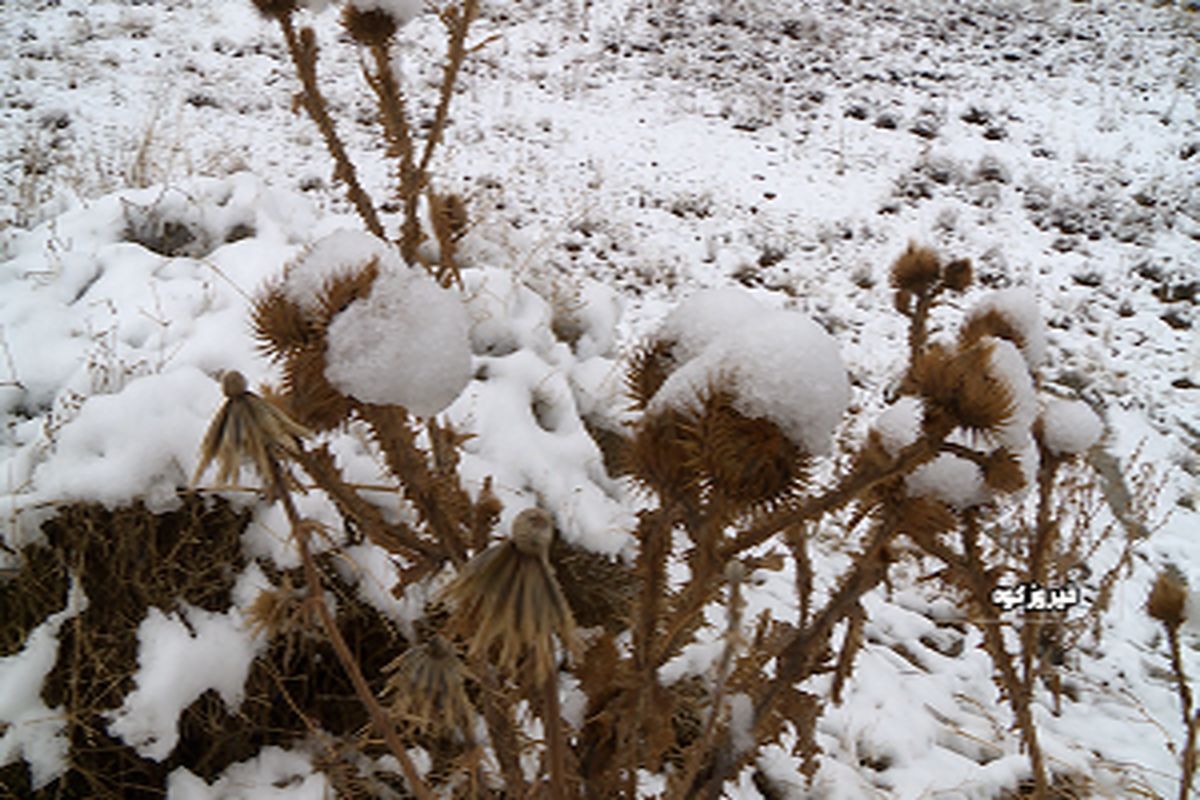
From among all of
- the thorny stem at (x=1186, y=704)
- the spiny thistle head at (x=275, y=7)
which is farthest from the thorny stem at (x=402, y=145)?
the thorny stem at (x=1186, y=704)

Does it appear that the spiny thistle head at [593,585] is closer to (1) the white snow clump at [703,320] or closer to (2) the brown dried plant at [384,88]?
(2) the brown dried plant at [384,88]

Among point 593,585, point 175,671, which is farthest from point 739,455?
point 593,585

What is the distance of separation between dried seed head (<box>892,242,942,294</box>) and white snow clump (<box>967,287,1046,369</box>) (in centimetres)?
12

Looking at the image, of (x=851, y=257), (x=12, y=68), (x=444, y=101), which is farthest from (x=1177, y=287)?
(x=12, y=68)

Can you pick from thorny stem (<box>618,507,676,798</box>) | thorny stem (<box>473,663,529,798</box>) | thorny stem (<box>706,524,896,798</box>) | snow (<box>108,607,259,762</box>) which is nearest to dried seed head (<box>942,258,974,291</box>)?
thorny stem (<box>706,524,896,798</box>)

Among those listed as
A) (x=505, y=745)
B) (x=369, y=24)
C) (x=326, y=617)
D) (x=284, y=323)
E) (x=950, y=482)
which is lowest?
(x=505, y=745)

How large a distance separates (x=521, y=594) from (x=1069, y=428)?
1141 mm

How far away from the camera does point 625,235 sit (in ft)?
19.6

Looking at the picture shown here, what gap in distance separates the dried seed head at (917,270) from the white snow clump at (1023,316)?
0.12m

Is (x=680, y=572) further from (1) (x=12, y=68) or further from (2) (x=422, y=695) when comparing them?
(1) (x=12, y=68)

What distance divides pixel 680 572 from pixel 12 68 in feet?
26.4

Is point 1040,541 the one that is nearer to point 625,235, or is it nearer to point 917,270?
point 917,270

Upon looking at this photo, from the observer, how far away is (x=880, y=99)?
29.0ft

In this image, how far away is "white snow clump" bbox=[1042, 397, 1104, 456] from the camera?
130 cm
